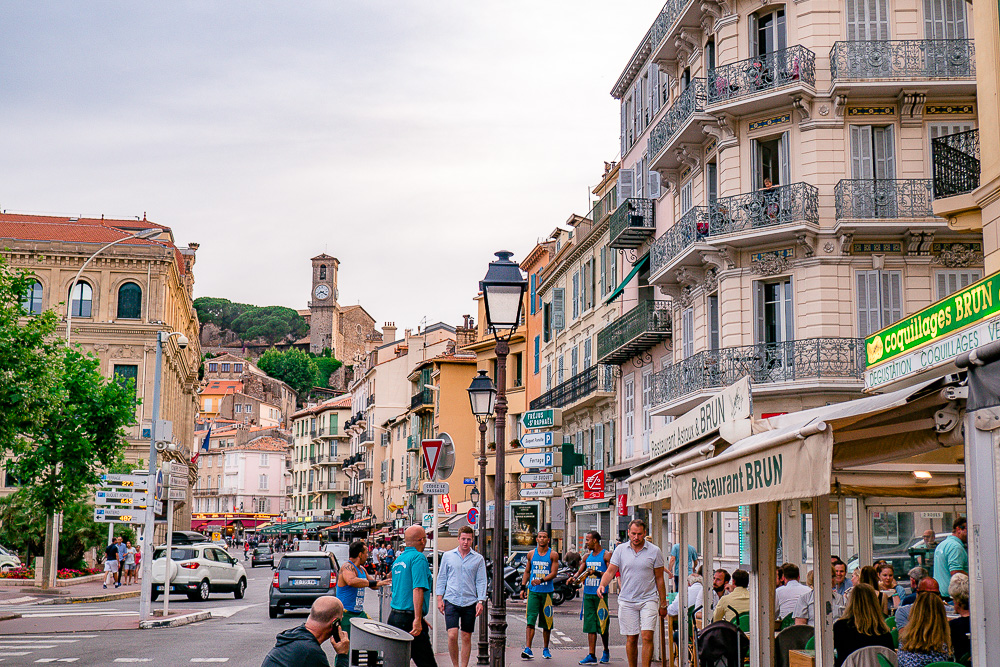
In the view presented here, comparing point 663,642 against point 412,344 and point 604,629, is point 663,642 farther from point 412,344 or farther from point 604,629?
point 412,344

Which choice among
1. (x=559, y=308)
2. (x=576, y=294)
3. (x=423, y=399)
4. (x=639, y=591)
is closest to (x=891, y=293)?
(x=639, y=591)

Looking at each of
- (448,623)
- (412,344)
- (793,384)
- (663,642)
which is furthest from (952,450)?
(412,344)

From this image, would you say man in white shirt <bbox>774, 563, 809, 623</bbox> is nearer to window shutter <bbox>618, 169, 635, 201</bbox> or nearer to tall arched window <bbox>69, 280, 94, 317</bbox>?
window shutter <bbox>618, 169, 635, 201</bbox>

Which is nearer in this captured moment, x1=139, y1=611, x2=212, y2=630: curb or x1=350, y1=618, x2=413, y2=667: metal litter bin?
x1=350, y1=618, x2=413, y2=667: metal litter bin

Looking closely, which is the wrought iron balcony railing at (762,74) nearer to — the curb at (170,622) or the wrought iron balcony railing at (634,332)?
the wrought iron balcony railing at (634,332)

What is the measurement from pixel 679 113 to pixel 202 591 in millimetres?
18351

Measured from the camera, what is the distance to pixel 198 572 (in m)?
32.0

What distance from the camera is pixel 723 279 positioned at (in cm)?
2761

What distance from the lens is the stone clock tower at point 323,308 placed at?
616 ft

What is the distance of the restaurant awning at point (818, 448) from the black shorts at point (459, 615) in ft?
15.4

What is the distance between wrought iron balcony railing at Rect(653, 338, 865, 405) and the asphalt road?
6.35 m

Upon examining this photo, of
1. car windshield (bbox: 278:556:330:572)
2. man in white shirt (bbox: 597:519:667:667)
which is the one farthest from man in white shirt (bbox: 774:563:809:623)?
car windshield (bbox: 278:556:330:572)

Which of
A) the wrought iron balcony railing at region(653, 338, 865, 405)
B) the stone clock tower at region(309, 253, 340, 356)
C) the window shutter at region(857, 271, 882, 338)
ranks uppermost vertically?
the stone clock tower at region(309, 253, 340, 356)

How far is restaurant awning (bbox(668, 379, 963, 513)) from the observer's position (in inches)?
240
